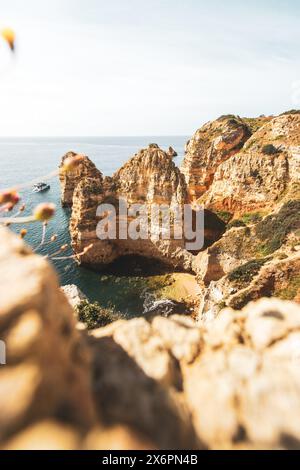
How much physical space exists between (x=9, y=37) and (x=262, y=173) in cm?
4274

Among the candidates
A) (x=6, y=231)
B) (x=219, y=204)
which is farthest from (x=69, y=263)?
(x=6, y=231)

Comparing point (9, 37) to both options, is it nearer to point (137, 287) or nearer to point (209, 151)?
point (137, 287)

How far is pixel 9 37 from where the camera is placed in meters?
4.50

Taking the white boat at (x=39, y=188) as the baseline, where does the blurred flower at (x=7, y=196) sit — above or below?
above

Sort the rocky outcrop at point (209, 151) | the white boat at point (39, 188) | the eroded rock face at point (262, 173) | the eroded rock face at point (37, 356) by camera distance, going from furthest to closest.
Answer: the white boat at point (39, 188), the rocky outcrop at point (209, 151), the eroded rock face at point (262, 173), the eroded rock face at point (37, 356)

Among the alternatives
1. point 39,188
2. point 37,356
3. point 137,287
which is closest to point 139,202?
point 137,287

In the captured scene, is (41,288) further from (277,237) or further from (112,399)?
(277,237)

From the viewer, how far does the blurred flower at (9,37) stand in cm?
446

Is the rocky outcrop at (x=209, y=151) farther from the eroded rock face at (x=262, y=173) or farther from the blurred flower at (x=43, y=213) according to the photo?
the blurred flower at (x=43, y=213)

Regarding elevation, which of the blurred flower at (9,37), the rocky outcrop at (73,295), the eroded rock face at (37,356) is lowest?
the rocky outcrop at (73,295)

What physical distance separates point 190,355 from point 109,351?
1560mm

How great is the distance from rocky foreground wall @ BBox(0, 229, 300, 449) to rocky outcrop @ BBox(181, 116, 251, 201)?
52214mm

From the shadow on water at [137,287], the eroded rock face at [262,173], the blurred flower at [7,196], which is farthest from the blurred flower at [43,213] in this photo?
the eroded rock face at [262,173]

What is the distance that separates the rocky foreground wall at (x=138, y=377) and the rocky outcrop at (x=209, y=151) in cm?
5221
